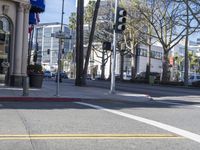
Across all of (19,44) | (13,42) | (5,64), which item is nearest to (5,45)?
(13,42)

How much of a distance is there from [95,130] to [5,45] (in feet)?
55.9

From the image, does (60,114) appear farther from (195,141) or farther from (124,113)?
(195,141)

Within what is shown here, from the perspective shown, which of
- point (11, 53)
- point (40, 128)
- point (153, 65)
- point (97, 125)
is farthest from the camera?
point (153, 65)

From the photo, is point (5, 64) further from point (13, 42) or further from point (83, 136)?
point (83, 136)

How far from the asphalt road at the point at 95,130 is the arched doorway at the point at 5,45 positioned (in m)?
11.7

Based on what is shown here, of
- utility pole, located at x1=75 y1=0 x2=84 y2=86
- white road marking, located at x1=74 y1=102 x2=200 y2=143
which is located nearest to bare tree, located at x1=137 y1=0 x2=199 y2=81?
utility pole, located at x1=75 y1=0 x2=84 y2=86

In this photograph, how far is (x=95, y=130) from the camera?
36.0 ft

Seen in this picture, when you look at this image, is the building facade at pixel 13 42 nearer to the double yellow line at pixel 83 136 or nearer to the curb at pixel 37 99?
the curb at pixel 37 99

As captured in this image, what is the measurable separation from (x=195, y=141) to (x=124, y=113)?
575 centimetres

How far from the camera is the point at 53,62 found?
151125mm

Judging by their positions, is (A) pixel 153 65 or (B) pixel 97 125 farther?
(A) pixel 153 65

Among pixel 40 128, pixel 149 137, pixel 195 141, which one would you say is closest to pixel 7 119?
pixel 40 128

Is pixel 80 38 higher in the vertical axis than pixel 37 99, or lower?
higher

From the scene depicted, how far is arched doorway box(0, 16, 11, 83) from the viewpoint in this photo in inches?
1049
